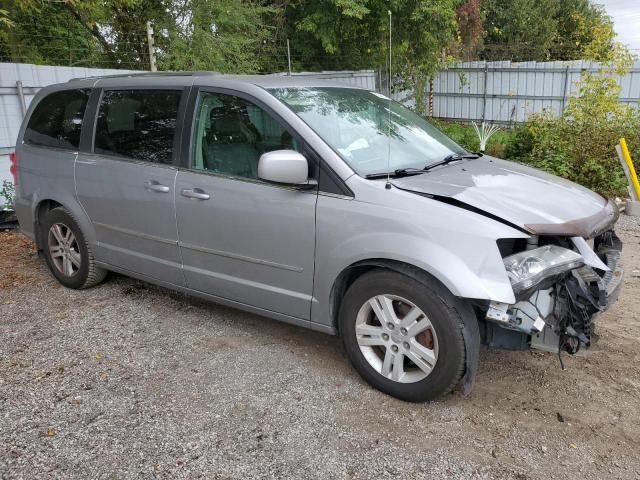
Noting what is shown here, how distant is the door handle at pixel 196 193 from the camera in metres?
3.71

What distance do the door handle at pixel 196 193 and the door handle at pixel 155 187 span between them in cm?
18

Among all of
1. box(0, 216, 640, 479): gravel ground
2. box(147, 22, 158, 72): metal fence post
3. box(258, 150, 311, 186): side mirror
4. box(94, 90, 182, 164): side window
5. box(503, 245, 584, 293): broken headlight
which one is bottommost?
box(0, 216, 640, 479): gravel ground

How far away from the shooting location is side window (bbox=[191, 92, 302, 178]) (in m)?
3.50

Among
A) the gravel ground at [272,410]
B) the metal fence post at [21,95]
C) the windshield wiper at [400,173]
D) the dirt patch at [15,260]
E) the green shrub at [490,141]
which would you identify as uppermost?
the metal fence post at [21,95]

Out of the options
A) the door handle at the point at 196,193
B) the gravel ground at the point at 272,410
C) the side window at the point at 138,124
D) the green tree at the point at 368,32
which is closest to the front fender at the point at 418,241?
the gravel ground at the point at 272,410

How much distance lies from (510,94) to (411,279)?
13.8m

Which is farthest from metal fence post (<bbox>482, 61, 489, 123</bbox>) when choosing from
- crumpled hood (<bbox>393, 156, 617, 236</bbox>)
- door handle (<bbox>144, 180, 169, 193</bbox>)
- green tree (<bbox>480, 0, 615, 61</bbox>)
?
door handle (<bbox>144, 180, 169, 193</bbox>)

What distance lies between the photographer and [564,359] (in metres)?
3.62

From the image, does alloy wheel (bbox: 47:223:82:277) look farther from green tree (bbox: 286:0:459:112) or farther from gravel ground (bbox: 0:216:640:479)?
Result: green tree (bbox: 286:0:459:112)

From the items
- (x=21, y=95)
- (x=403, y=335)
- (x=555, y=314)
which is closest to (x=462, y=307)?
(x=403, y=335)

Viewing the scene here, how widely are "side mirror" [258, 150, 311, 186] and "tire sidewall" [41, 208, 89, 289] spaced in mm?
2317

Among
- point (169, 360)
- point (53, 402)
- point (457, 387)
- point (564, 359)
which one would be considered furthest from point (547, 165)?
point (53, 402)

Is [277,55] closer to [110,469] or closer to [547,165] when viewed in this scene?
[547,165]

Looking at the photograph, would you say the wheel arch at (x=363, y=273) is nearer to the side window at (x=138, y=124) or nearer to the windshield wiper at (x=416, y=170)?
the windshield wiper at (x=416, y=170)
